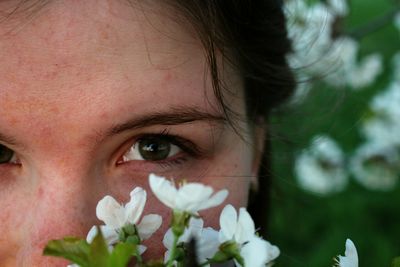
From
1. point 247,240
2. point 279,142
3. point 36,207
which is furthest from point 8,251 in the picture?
point 279,142

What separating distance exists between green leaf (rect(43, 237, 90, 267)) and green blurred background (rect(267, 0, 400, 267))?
1428 mm

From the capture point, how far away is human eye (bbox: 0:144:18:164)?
4.33 feet

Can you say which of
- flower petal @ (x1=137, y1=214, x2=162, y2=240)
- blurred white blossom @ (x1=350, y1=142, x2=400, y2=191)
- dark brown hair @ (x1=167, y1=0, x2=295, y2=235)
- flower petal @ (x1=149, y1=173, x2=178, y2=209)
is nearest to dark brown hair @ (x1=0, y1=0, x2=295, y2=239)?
dark brown hair @ (x1=167, y1=0, x2=295, y2=235)

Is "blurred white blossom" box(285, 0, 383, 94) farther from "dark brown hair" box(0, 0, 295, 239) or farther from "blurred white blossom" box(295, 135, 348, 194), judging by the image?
"blurred white blossom" box(295, 135, 348, 194)

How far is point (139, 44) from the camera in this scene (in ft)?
4.17

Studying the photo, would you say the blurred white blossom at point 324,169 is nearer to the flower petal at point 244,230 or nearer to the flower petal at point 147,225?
the flower petal at point 147,225

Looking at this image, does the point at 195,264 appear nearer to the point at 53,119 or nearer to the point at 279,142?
the point at 53,119

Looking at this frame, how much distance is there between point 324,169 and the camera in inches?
126

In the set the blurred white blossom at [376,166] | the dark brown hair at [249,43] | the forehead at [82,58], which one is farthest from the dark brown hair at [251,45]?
the blurred white blossom at [376,166]

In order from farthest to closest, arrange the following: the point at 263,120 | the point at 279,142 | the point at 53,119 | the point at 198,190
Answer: the point at 279,142 → the point at 263,120 → the point at 53,119 → the point at 198,190

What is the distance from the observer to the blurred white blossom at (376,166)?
9.89 feet

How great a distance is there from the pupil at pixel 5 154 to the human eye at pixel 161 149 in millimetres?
190

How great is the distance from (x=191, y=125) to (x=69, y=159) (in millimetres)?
248

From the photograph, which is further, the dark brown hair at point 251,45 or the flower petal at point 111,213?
the dark brown hair at point 251,45
